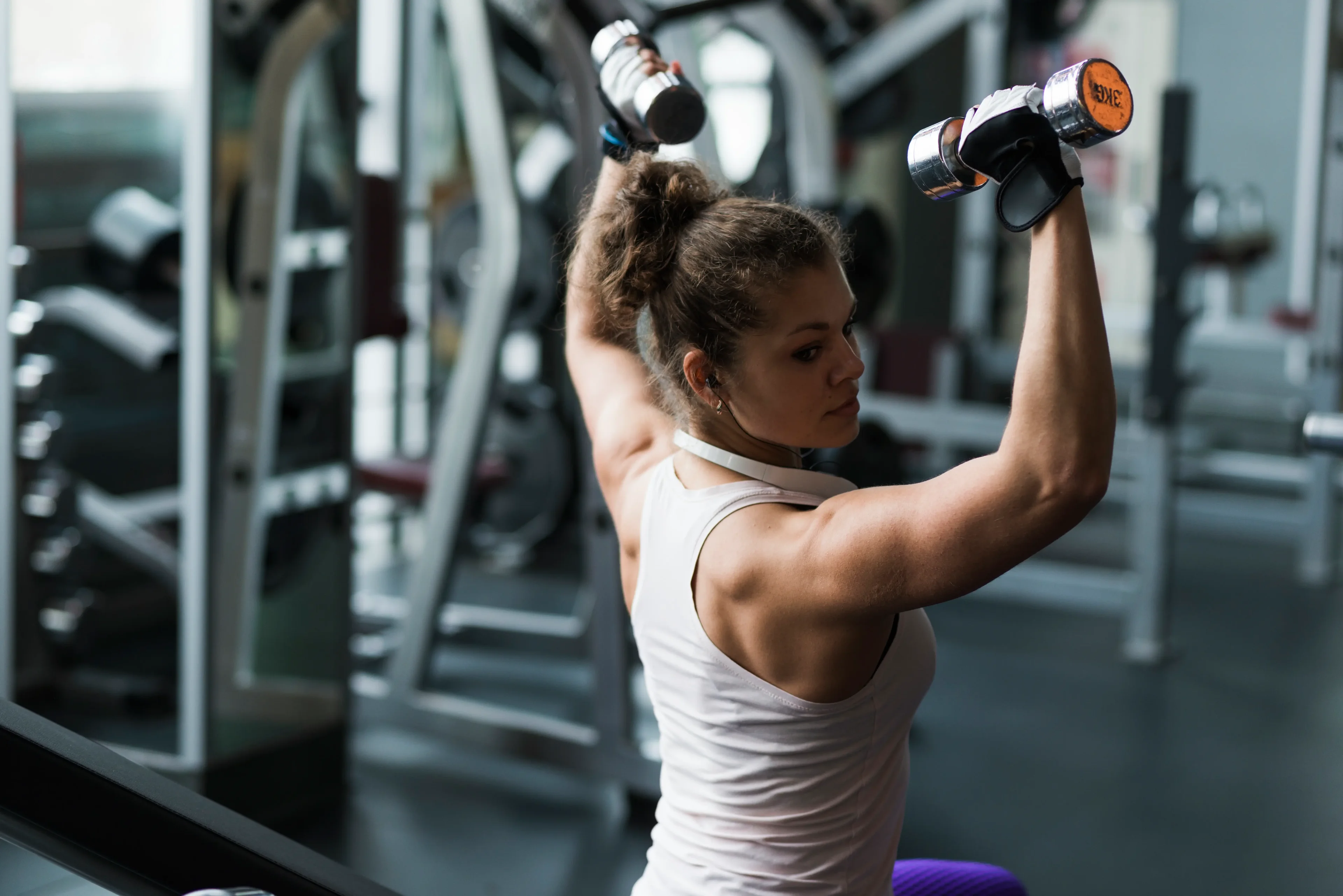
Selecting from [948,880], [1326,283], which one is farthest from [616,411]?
[1326,283]

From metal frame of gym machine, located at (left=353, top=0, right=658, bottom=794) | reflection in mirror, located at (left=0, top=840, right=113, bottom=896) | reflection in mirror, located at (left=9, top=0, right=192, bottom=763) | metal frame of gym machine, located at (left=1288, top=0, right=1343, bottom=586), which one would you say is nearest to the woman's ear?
reflection in mirror, located at (left=0, top=840, right=113, bottom=896)

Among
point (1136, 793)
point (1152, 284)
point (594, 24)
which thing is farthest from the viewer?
point (1152, 284)

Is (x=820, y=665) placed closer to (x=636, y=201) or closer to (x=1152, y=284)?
(x=636, y=201)

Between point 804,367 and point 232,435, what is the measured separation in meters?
1.70

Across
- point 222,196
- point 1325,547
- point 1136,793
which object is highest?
point 222,196

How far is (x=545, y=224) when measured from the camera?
4.36m

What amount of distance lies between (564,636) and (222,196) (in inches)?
66.0

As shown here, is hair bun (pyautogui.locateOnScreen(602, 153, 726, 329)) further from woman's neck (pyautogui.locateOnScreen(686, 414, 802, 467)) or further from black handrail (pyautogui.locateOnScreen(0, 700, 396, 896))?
black handrail (pyautogui.locateOnScreen(0, 700, 396, 896))

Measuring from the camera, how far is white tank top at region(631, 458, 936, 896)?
984 millimetres

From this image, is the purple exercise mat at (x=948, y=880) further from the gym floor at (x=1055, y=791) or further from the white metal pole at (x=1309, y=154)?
the white metal pole at (x=1309, y=154)

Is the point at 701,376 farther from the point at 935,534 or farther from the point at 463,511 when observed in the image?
the point at 463,511

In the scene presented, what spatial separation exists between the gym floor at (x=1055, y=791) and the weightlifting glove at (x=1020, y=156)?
69.9 inches

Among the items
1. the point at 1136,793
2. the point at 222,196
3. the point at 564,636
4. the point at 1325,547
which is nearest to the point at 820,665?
the point at 222,196

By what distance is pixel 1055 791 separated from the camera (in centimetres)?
275
